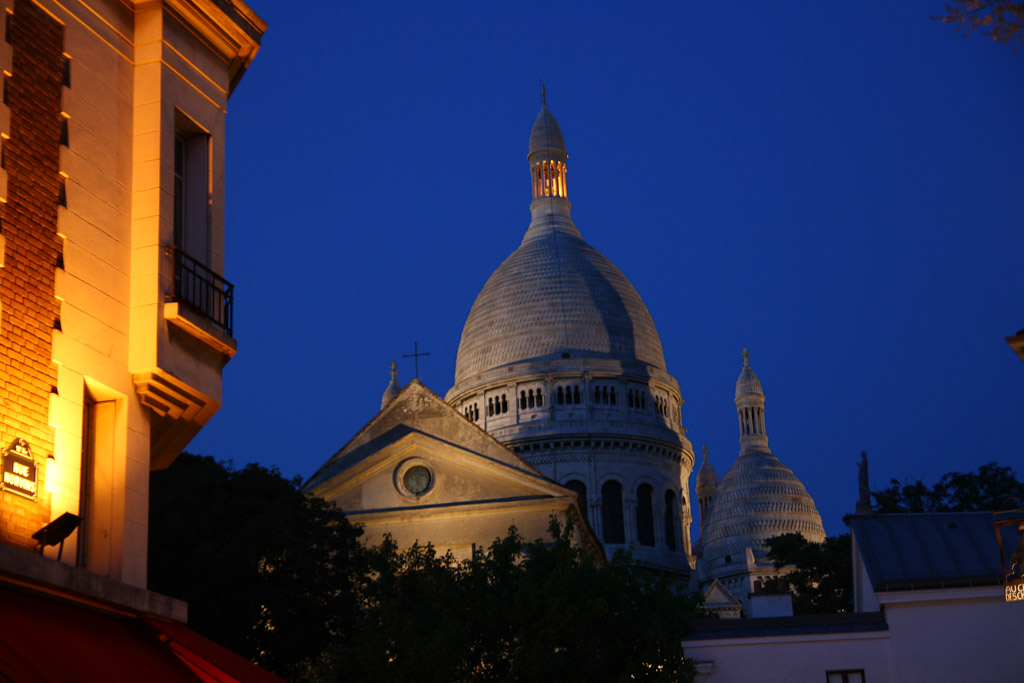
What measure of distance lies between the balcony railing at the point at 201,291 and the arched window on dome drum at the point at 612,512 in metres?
76.7

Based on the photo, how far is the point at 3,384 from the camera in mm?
14531

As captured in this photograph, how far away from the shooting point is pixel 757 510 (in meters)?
119

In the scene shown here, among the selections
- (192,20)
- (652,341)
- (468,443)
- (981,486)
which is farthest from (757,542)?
(192,20)

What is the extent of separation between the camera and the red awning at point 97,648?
40.8 feet

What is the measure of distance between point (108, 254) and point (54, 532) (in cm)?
354

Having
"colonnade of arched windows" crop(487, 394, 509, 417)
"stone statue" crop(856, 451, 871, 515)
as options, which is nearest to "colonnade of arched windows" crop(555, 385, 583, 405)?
"colonnade of arched windows" crop(487, 394, 509, 417)

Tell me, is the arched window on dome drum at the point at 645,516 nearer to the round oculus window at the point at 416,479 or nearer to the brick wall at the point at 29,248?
the round oculus window at the point at 416,479

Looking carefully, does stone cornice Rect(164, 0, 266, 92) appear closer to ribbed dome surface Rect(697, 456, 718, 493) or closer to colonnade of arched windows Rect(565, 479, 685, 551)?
colonnade of arched windows Rect(565, 479, 685, 551)

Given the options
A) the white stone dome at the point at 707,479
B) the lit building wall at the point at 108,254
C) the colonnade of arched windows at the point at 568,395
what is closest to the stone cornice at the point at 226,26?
the lit building wall at the point at 108,254

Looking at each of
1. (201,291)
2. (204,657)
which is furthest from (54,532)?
(201,291)

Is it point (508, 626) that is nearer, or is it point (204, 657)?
point (204, 657)

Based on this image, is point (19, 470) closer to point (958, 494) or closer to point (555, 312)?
point (958, 494)

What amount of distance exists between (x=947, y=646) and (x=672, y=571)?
63.8m

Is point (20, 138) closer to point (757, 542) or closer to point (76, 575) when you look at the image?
point (76, 575)
